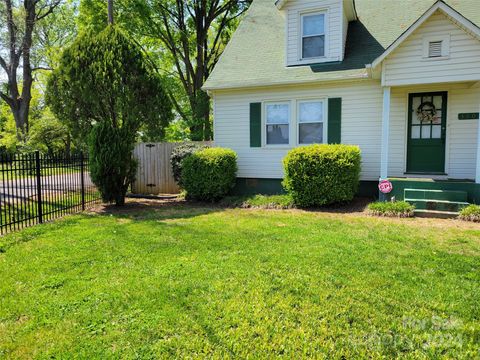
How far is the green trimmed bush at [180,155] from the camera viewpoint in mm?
10395

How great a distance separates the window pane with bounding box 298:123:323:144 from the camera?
9.91m

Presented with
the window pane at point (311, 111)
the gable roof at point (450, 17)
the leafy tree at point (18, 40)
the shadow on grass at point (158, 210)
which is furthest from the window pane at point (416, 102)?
the leafy tree at point (18, 40)

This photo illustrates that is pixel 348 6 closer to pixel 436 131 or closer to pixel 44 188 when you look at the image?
pixel 436 131

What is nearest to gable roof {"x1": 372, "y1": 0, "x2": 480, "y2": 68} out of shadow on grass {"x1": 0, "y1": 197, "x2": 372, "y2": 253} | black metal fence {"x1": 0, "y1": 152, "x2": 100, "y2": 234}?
shadow on grass {"x1": 0, "y1": 197, "x2": 372, "y2": 253}

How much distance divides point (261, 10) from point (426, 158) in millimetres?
7950

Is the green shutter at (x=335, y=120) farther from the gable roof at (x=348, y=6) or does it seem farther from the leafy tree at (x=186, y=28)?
the leafy tree at (x=186, y=28)

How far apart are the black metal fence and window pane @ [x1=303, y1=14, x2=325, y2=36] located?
23.7 feet

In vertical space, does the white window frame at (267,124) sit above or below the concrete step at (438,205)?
above

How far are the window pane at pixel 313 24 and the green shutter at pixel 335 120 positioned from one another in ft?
7.22

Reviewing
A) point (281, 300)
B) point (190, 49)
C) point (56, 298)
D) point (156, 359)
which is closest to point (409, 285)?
point (281, 300)

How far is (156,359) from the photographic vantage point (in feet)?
8.64

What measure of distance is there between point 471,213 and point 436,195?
2.85 feet

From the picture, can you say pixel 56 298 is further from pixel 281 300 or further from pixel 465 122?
pixel 465 122

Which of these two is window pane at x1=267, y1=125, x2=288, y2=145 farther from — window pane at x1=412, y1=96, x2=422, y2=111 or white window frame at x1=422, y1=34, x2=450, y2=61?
white window frame at x1=422, y1=34, x2=450, y2=61
